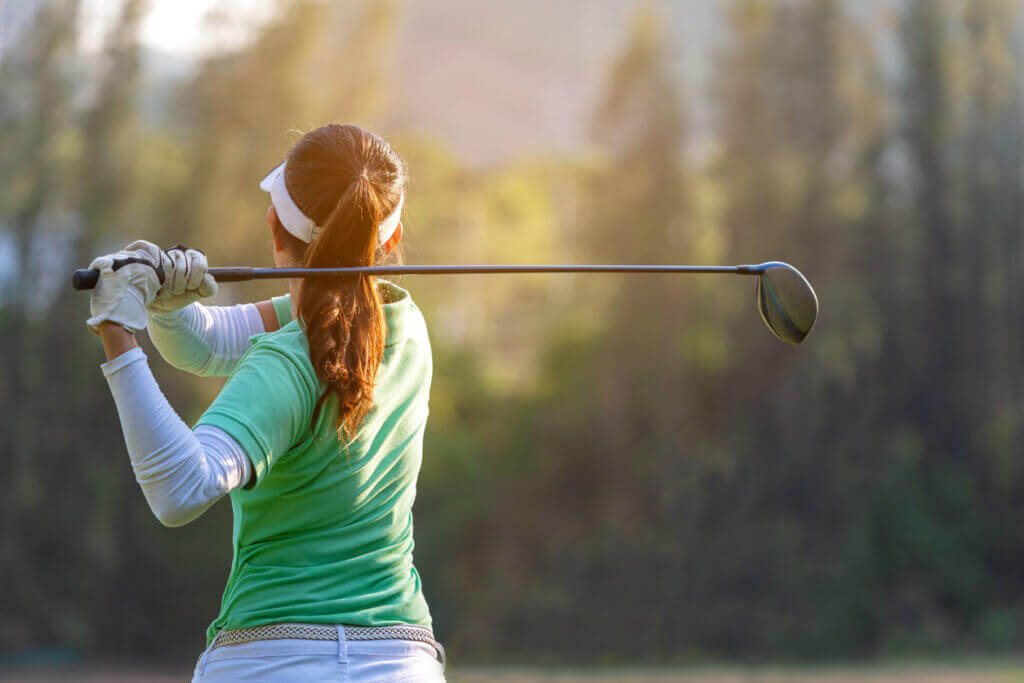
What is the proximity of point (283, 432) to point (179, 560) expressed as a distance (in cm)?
855

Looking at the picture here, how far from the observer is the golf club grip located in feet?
4.34

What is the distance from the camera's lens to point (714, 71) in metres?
10.8

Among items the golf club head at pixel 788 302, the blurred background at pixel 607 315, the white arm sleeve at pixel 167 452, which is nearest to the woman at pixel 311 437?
the white arm sleeve at pixel 167 452

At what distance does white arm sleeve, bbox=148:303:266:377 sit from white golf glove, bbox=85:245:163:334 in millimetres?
261

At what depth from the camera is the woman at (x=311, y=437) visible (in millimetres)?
1249

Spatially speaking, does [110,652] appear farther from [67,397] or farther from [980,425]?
[980,425]

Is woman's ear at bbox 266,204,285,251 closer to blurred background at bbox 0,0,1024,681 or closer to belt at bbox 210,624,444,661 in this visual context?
belt at bbox 210,624,444,661

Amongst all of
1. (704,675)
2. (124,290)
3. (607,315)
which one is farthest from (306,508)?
(607,315)

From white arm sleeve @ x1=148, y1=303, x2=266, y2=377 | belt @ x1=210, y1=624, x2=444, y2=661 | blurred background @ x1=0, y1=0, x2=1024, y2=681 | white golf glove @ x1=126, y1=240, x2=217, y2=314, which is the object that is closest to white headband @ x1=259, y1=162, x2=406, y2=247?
white golf glove @ x1=126, y1=240, x2=217, y2=314

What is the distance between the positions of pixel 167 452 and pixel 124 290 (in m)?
0.21

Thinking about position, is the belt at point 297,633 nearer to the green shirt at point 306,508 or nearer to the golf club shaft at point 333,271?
the green shirt at point 306,508

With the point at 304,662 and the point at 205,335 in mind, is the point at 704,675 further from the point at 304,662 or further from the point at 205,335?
the point at 304,662

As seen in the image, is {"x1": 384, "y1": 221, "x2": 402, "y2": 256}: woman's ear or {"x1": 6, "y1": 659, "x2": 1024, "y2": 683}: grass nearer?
{"x1": 384, "y1": 221, "x2": 402, "y2": 256}: woman's ear

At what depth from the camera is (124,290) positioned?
1.31 meters
